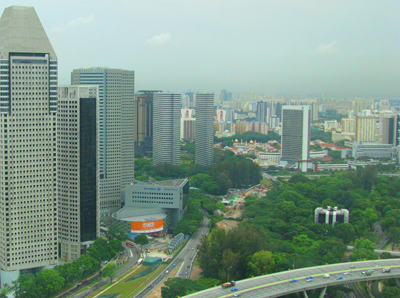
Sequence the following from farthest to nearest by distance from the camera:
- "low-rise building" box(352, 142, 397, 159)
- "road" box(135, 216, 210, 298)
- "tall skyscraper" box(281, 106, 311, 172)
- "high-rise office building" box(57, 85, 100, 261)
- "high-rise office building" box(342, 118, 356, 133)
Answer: "high-rise office building" box(342, 118, 356, 133) < "low-rise building" box(352, 142, 397, 159) < "tall skyscraper" box(281, 106, 311, 172) < "high-rise office building" box(57, 85, 100, 261) < "road" box(135, 216, 210, 298)

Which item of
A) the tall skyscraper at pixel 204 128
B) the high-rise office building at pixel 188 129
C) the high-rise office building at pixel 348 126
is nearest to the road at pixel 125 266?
A: the tall skyscraper at pixel 204 128

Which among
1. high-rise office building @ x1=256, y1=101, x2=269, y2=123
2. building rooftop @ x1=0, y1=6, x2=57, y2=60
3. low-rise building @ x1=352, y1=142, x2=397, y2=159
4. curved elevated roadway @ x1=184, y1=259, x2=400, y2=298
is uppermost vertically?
building rooftop @ x1=0, y1=6, x2=57, y2=60

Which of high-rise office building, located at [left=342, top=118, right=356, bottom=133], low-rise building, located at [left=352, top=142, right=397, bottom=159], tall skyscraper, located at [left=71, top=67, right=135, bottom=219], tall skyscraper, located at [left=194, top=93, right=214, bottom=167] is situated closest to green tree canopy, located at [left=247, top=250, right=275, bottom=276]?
tall skyscraper, located at [left=71, top=67, right=135, bottom=219]

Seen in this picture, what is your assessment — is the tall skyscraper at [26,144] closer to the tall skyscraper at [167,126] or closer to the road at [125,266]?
the road at [125,266]

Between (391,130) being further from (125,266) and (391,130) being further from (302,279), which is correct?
(302,279)

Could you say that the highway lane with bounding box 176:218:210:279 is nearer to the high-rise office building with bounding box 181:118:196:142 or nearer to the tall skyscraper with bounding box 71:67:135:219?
the tall skyscraper with bounding box 71:67:135:219

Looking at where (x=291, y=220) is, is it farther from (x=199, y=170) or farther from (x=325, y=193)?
(x=199, y=170)

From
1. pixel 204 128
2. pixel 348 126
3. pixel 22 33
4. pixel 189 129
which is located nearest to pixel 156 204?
pixel 22 33
